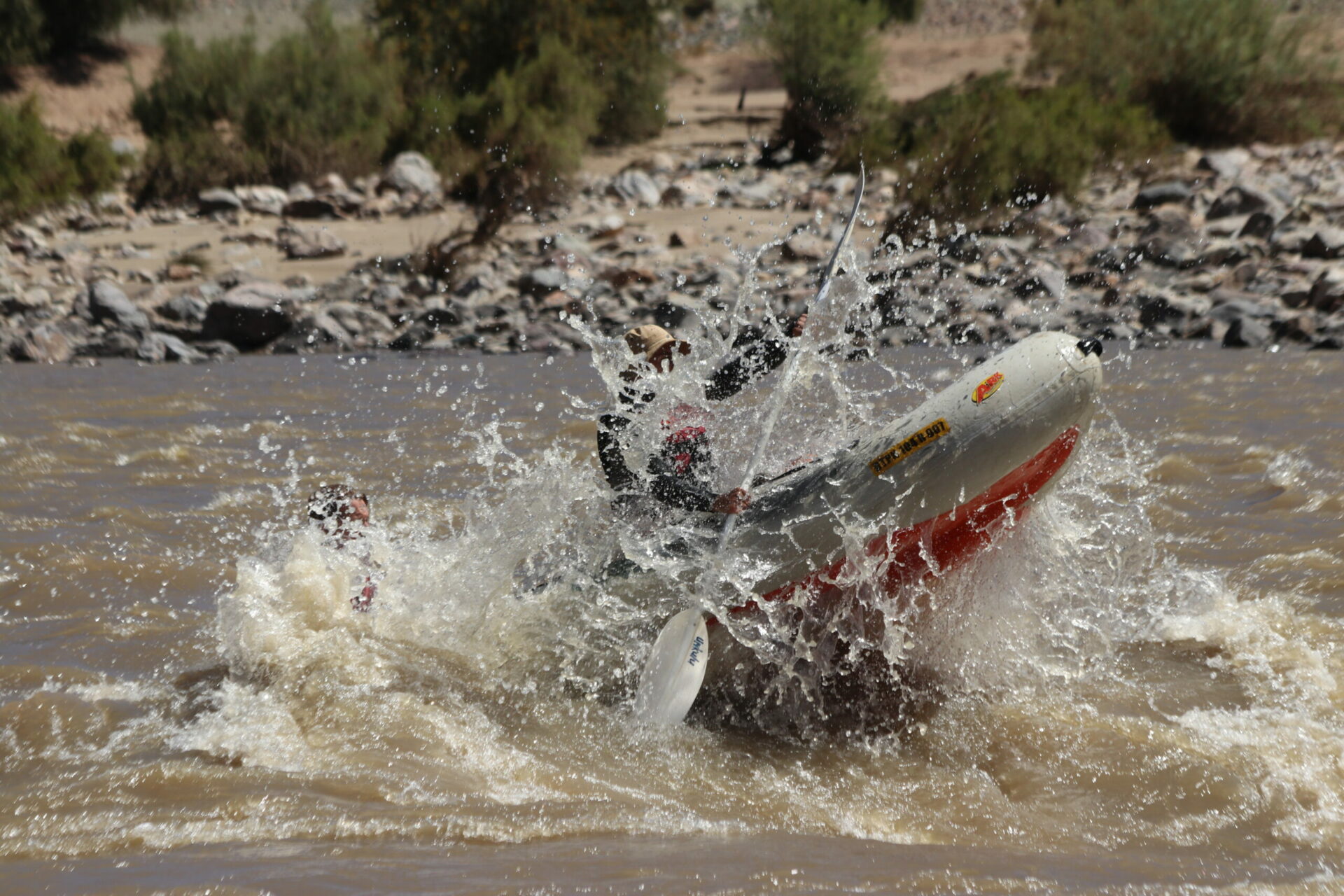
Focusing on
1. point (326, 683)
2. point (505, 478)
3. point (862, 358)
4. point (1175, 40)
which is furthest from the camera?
point (1175, 40)

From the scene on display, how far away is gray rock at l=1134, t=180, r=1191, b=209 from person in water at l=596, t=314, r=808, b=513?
11124mm

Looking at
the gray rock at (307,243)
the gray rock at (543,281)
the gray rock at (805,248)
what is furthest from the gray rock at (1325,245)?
the gray rock at (307,243)

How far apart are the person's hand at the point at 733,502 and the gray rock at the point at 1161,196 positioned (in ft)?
38.6

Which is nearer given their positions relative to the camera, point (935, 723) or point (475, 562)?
point (935, 723)

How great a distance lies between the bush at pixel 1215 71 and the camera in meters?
18.7

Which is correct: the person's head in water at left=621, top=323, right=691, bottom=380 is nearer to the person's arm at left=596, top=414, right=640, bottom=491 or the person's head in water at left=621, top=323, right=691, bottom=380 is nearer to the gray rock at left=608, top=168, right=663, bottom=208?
the person's arm at left=596, top=414, right=640, bottom=491

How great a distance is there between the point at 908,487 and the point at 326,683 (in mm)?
2020

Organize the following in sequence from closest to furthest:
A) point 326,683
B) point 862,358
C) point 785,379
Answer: point 326,683 → point 785,379 → point 862,358

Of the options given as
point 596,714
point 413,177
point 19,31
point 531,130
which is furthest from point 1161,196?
point 19,31

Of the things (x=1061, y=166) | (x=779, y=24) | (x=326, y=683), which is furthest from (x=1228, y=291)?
(x=779, y=24)

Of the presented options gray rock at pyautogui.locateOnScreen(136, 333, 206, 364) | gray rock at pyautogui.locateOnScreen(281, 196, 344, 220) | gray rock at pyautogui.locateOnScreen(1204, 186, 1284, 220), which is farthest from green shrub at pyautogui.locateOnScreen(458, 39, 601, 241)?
gray rock at pyautogui.locateOnScreen(1204, 186, 1284, 220)

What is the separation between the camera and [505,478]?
7.64 meters

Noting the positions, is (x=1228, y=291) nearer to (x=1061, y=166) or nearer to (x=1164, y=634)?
(x=1061, y=166)

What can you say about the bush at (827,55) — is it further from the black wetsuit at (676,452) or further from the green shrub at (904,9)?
the black wetsuit at (676,452)
